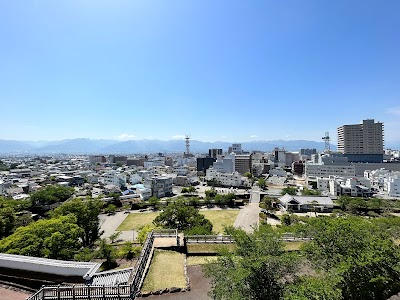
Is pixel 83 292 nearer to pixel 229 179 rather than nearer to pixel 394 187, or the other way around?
pixel 229 179

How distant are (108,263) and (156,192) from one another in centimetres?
3673

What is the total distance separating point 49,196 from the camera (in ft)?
134

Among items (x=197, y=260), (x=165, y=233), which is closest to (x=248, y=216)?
(x=165, y=233)

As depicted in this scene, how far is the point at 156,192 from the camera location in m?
51.0

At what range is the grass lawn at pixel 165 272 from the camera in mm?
10023

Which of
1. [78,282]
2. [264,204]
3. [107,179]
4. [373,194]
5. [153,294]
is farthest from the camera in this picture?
[107,179]

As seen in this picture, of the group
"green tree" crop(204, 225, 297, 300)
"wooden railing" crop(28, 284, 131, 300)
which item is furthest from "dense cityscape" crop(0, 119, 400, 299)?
"green tree" crop(204, 225, 297, 300)

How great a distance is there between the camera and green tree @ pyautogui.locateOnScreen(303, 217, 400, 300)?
7828 millimetres

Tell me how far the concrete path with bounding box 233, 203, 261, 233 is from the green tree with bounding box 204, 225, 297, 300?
22.7 metres

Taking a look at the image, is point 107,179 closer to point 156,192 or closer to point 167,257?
point 156,192

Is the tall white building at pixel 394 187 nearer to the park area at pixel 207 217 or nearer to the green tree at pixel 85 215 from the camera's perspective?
the park area at pixel 207 217

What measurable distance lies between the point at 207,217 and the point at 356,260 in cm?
2946

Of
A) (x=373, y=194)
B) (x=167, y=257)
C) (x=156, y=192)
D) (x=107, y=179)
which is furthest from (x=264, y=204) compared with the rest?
(x=107, y=179)

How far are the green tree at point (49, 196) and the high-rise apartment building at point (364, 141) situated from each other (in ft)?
276
